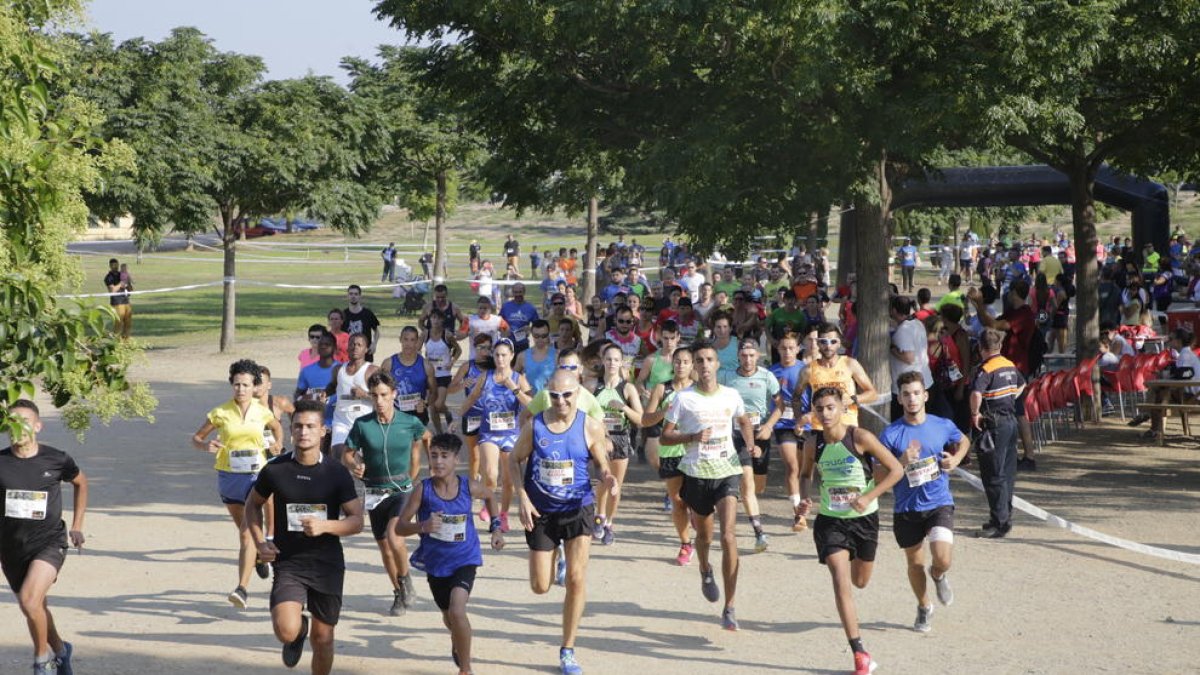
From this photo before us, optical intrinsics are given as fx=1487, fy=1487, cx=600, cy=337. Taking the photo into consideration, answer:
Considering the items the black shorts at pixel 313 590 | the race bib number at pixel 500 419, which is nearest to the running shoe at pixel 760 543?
the race bib number at pixel 500 419

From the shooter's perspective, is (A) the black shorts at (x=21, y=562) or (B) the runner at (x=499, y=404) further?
(B) the runner at (x=499, y=404)

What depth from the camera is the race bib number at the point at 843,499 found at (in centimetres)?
884

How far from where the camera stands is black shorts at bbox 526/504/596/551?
28.7 ft

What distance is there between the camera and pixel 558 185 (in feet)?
76.4

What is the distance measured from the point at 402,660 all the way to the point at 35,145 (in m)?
4.04

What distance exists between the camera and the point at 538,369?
14242mm

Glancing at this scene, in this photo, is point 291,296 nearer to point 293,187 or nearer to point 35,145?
point 293,187

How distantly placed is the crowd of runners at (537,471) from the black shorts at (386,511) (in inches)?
0.6

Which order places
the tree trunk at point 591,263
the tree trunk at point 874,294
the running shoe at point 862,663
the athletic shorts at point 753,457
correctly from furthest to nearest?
the tree trunk at point 591,263 < the tree trunk at point 874,294 < the athletic shorts at point 753,457 < the running shoe at point 862,663

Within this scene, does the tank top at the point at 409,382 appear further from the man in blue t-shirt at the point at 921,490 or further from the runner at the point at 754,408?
the man in blue t-shirt at the point at 921,490

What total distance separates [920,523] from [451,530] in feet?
10.2

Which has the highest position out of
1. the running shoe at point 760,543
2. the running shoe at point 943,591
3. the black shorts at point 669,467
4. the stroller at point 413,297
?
the stroller at point 413,297

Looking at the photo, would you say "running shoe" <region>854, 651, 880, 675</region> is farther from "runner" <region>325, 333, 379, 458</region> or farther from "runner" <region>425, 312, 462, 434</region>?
"runner" <region>425, 312, 462, 434</region>

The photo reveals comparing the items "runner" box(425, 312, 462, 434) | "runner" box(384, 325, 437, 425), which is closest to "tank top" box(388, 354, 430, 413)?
"runner" box(384, 325, 437, 425)
